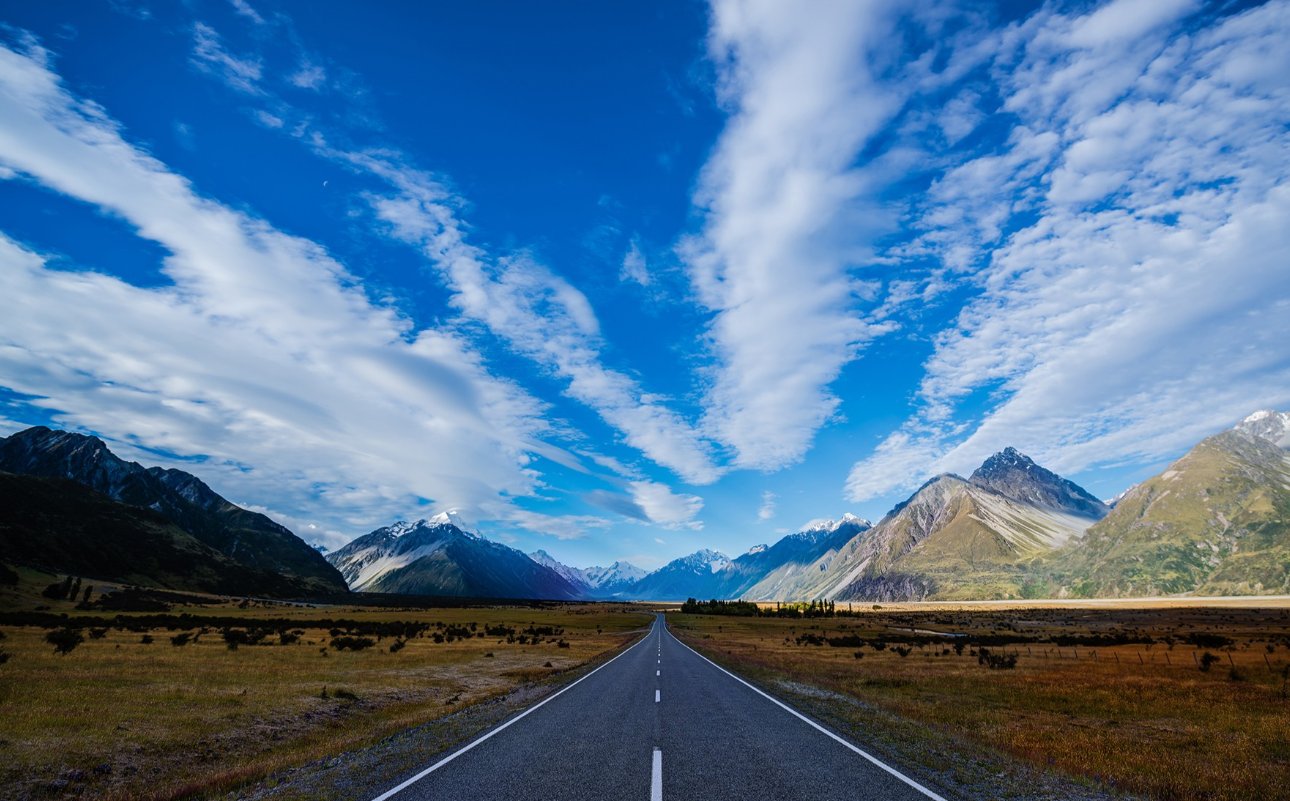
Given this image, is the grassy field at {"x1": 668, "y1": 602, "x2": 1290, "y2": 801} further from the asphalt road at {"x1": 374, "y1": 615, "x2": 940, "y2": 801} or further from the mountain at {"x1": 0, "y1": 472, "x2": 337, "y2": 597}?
the mountain at {"x1": 0, "y1": 472, "x2": 337, "y2": 597}

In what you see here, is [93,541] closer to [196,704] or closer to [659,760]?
[196,704]

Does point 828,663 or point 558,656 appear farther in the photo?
point 558,656

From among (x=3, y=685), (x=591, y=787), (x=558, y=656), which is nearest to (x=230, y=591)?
(x=558, y=656)

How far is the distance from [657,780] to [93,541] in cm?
21681

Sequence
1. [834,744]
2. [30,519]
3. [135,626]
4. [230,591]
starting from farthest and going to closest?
[230,591] < [30,519] < [135,626] < [834,744]

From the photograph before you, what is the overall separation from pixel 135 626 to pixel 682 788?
62270mm

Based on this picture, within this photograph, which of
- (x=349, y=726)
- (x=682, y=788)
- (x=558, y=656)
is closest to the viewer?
(x=682, y=788)

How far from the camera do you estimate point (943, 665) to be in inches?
1484

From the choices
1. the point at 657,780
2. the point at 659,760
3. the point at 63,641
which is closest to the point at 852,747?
the point at 659,760

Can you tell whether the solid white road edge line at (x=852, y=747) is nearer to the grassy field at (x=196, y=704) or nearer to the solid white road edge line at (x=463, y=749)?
the solid white road edge line at (x=463, y=749)

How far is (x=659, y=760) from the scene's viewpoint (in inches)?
449

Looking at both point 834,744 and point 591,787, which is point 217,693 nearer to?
point 591,787

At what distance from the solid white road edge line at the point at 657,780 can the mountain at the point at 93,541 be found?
566 ft

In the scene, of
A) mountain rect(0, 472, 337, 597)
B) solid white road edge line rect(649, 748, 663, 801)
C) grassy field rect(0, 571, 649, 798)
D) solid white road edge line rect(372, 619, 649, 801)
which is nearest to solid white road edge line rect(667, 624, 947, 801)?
solid white road edge line rect(649, 748, 663, 801)
